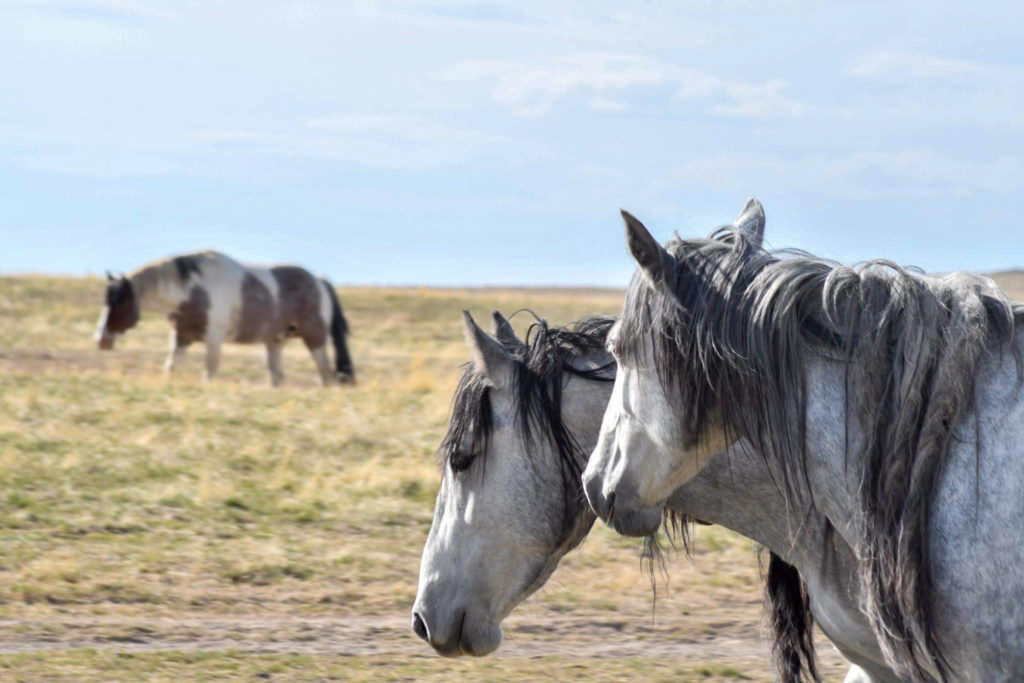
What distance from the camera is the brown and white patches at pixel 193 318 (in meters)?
19.6

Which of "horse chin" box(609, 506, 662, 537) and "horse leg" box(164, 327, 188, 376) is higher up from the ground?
"horse chin" box(609, 506, 662, 537)

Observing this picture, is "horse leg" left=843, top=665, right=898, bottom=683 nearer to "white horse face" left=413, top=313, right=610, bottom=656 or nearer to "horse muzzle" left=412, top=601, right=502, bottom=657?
"white horse face" left=413, top=313, right=610, bottom=656

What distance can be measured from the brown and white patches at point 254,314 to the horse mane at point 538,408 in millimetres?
16419

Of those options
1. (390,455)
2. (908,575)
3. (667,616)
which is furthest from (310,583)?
(908,575)

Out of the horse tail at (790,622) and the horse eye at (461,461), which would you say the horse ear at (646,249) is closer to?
the horse eye at (461,461)

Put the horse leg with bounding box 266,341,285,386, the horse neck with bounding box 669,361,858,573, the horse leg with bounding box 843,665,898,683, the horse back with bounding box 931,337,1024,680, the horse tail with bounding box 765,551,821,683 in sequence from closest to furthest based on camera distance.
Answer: the horse back with bounding box 931,337,1024,680, the horse neck with bounding box 669,361,858,573, the horse leg with bounding box 843,665,898,683, the horse tail with bounding box 765,551,821,683, the horse leg with bounding box 266,341,285,386

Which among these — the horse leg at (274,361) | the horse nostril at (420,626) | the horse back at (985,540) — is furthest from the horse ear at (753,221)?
the horse leg at (274,361)

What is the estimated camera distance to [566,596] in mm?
7496

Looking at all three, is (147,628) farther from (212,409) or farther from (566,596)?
(212,409)

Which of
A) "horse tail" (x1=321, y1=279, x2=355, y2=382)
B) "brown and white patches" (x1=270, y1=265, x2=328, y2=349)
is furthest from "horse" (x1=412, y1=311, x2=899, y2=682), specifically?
"horse tail" (x1=321, y1=279, x2=355, y2=382)

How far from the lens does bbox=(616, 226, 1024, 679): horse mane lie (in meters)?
2.93

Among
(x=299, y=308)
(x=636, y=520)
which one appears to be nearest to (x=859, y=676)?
(x=636, y=520)

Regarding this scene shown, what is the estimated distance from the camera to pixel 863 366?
3.02 m

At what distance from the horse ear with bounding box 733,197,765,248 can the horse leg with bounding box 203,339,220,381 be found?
16.2 meters
